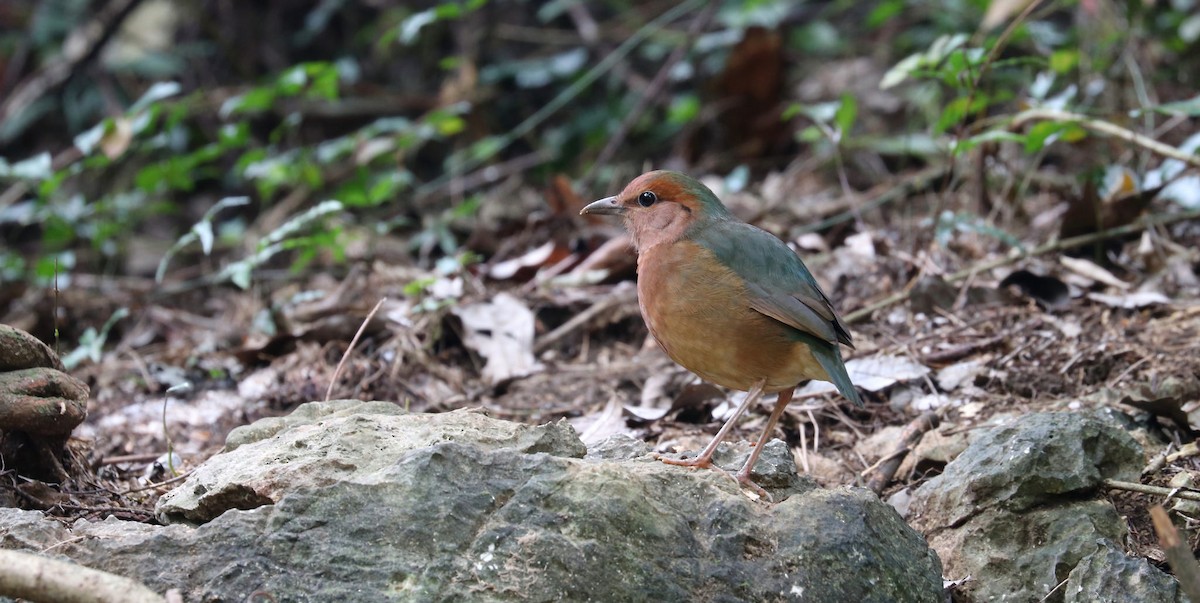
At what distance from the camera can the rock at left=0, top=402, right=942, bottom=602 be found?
2221mm

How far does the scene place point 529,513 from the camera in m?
2.36

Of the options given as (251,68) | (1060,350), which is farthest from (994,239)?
(251,68)

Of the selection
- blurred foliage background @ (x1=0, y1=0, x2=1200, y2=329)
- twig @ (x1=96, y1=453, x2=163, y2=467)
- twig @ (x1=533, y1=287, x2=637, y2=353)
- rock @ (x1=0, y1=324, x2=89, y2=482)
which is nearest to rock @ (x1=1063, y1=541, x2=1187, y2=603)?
rock @ (x1=0, y1=324, x2=89, y2=482)

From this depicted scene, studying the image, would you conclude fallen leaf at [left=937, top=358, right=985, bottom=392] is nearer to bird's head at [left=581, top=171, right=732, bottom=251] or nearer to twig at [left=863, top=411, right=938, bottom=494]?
twig at [left=863, top=411, right=938, bottom=494]

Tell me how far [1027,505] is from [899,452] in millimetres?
673

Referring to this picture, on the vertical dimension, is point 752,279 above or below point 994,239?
above

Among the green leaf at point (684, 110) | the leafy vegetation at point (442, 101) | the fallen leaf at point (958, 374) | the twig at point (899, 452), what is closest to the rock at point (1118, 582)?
the twig at point (899, 452)

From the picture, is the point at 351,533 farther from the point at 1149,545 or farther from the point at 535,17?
the point at 535,17

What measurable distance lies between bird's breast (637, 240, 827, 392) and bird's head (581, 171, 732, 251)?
0.27 m

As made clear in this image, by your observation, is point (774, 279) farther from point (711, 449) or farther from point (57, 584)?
point (57, 584)

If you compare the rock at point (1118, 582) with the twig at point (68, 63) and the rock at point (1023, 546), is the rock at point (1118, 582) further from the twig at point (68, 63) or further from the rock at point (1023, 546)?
the twig at point (68, 63)

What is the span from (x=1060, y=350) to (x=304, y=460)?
2917 mm

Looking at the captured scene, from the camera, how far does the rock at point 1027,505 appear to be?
2789 millimetres

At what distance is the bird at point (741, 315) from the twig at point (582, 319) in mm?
1502
